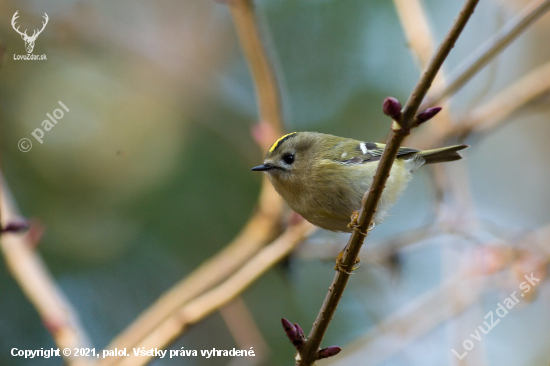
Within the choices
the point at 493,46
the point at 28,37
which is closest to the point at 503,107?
the point at 493,46

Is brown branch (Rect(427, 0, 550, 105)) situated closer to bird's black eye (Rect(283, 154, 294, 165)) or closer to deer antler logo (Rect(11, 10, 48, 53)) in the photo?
bird's black eye (Rect(283, 154, 294, 165))

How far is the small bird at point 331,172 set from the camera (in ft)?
7.98

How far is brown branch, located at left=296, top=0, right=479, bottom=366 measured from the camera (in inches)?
47.2

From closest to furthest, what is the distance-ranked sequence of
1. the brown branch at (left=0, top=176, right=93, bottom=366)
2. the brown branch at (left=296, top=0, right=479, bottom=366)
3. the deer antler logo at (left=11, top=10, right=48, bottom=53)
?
1. the brown branch at (left=296, top=0, right=479, bottom=366)
2. the brown branch at (left=0, top=176, right=93, bottom=366)
3. the deer antler logo at (left=11, top=10, right=48, bottom=53)

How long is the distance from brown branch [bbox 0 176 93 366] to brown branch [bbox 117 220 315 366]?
0.29 metres

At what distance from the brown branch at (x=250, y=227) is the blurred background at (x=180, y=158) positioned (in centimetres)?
62

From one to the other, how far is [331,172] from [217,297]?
84 cm

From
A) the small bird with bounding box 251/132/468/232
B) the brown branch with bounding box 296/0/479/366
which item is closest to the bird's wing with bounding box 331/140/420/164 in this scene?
the small bird with bounding box 251/132/468/232

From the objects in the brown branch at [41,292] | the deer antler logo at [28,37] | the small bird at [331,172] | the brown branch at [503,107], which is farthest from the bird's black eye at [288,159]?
the deer antler logo at [28,37]

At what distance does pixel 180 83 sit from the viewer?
363 cm

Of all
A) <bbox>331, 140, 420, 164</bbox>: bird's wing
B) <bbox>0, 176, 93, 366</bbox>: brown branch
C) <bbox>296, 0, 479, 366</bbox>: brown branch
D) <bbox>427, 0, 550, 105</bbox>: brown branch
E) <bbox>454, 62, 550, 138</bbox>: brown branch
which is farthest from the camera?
<bbox>454, 62, 550, 138</bbox>: brown branch

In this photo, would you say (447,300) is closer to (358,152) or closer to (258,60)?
(358,152)

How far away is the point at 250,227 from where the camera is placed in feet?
9.43

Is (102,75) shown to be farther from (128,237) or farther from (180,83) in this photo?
(128,237)
